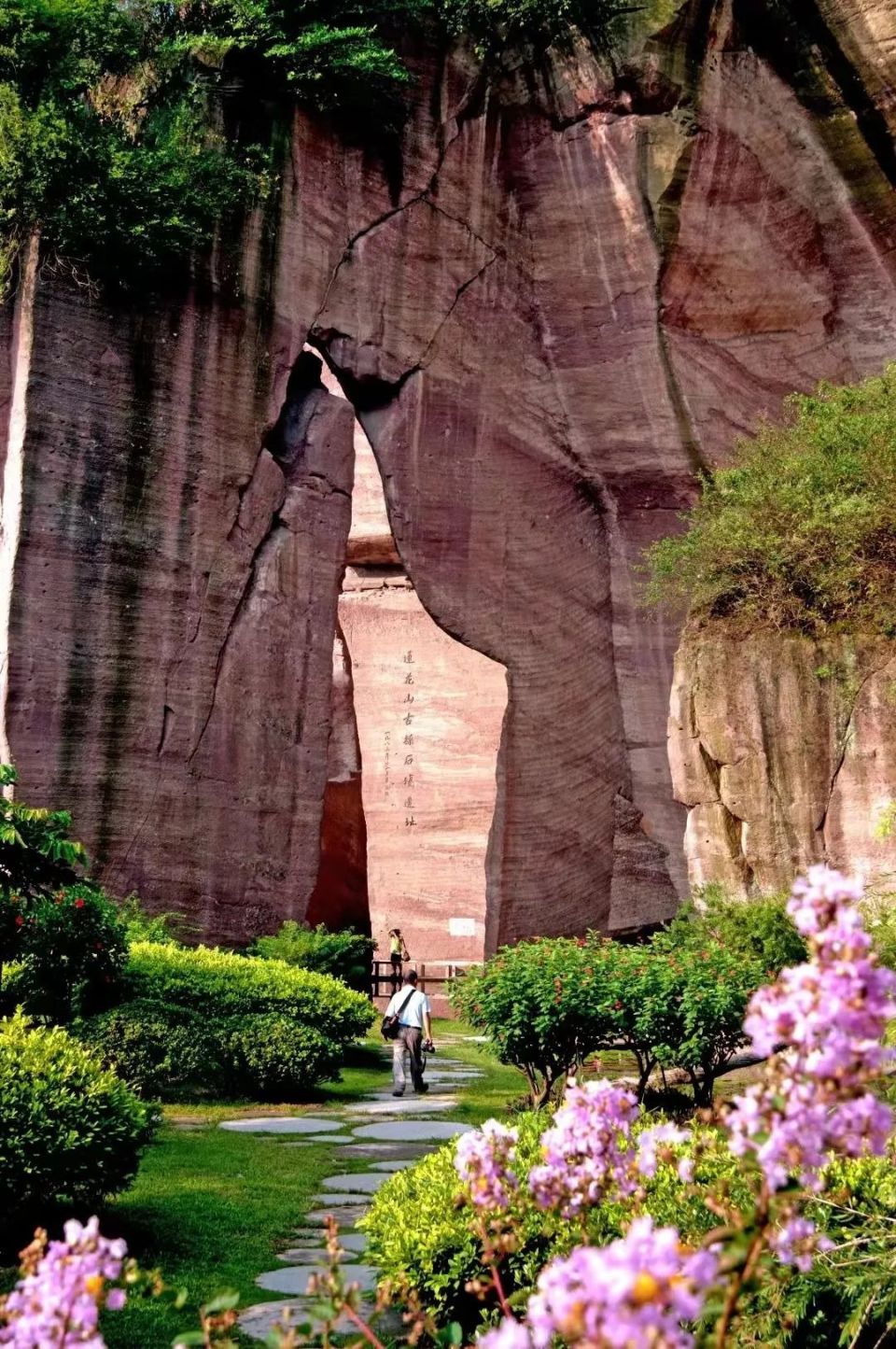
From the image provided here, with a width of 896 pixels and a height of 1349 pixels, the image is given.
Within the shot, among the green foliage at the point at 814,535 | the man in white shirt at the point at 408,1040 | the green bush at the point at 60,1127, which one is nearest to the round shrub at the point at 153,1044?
the man in white shirt at the point at 408,1040

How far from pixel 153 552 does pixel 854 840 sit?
312 inches

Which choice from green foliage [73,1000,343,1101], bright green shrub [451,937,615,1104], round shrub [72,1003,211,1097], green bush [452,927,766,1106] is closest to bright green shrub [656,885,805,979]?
green bush [452,927,766,1106]

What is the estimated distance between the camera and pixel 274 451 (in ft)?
49.0

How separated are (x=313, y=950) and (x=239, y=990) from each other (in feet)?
12.6

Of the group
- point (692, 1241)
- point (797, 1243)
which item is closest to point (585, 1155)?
point (797, 1243)

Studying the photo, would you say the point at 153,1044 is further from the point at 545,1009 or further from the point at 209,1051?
the point at 545,1009

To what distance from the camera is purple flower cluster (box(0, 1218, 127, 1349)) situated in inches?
55.9

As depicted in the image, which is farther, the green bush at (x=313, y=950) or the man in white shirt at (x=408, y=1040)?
the green bush at (x=313, y=950)

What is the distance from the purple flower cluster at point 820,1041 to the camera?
136 cm

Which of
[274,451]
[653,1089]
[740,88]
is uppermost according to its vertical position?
[740,88]

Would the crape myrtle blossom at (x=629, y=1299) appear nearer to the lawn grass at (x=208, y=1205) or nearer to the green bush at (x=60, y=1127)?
the lawn grass at (x=208, y=1205)

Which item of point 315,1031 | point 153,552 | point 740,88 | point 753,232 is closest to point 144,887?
point 153,552

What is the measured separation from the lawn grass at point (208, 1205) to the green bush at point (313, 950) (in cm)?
417

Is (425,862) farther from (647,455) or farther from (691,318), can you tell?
(691,318)
